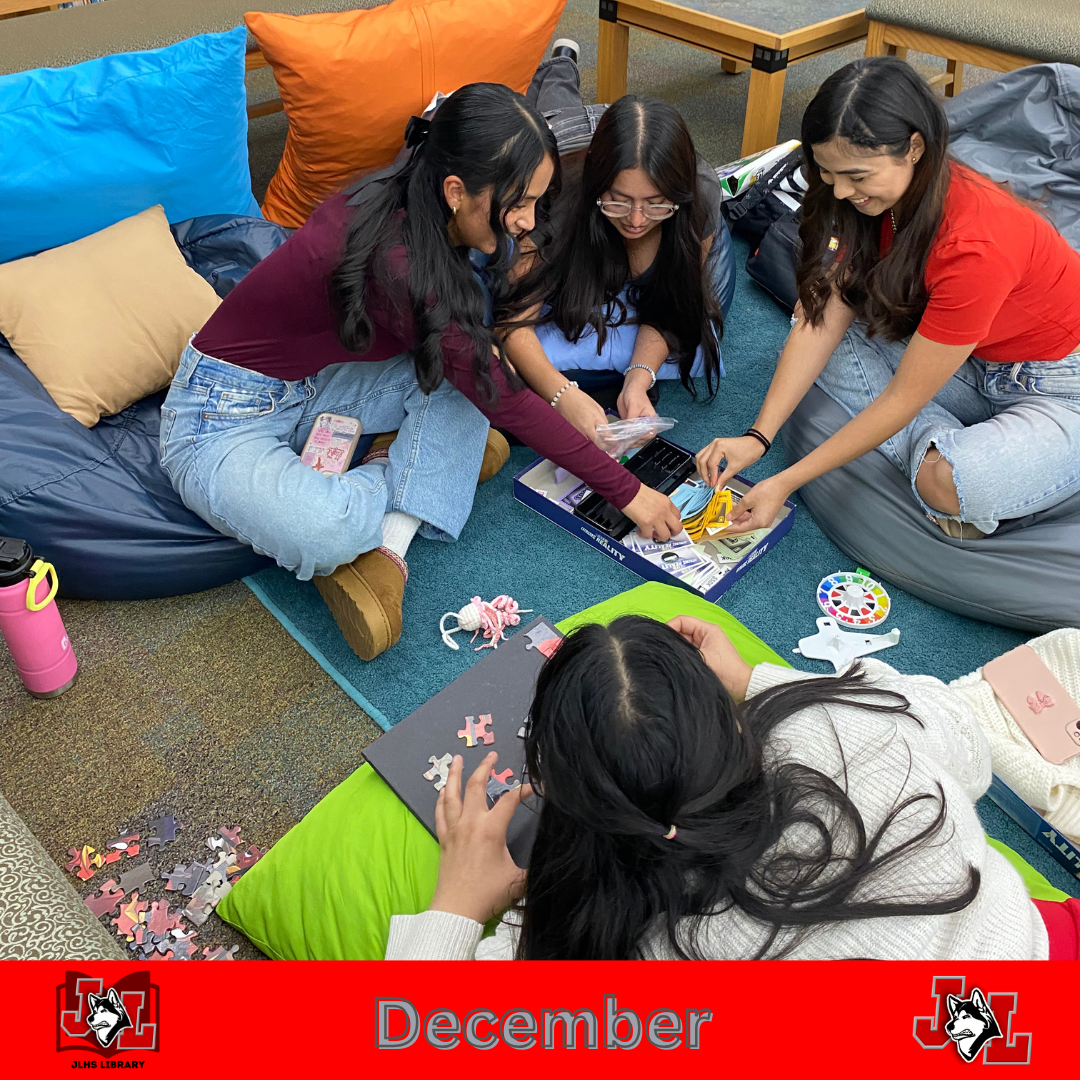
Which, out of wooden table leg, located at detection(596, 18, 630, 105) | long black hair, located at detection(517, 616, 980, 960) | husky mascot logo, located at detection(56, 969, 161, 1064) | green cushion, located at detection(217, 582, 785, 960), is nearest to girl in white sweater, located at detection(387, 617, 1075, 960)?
long black hair, located at detection(517, 616, 980, 960)

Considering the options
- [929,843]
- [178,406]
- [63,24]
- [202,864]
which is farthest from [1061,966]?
[63,24]

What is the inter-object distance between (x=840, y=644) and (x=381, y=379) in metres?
1.08

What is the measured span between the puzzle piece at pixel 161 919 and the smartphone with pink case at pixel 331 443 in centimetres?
86

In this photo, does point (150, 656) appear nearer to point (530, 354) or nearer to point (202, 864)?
point (202, 864)

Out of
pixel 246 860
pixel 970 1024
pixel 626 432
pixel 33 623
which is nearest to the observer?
pixel 970 1024

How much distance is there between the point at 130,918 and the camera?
151 centimetres

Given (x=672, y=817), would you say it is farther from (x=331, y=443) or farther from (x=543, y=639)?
(x=331, y=443)

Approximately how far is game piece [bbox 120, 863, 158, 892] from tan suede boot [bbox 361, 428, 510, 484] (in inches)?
36.2

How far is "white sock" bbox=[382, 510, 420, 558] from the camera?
6.42 feet

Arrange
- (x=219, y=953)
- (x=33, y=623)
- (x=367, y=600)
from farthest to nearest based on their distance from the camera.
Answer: (x=367, y=600) → (x=33, y=623) → (x=219, y=953)

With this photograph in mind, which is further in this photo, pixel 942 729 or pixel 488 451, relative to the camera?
pixel 488 451

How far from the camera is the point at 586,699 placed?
0.92 m

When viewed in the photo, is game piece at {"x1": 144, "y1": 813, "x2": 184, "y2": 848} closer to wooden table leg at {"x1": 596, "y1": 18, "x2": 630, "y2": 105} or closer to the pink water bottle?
the pink water bottle

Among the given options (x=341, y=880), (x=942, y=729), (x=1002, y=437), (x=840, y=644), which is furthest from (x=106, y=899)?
(x=1002, y=437)
